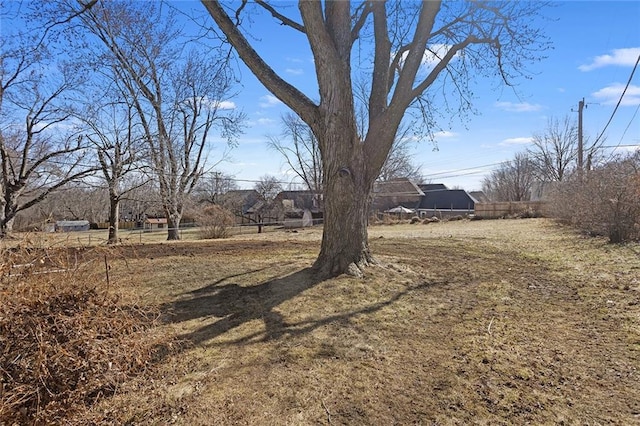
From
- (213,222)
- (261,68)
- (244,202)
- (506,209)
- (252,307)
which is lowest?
(252,307)

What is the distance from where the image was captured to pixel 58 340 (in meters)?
2.40

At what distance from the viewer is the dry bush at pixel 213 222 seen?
1588cm

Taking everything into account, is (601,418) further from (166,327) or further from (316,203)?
(316,203)

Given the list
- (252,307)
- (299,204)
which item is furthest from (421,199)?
(252,307)

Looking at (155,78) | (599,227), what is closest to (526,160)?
(599,227)

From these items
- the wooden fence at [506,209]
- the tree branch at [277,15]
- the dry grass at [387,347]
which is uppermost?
the tree branch at [277,15]

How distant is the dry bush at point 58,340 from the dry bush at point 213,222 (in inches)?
515

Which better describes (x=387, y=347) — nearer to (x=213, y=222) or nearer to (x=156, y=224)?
(x=213, y=222)

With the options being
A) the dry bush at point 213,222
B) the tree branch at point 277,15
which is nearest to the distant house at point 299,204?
the dry bush at point 213,222

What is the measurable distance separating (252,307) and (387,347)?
155 centimetres

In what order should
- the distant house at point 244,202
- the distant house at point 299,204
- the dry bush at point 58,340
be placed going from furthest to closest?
the distant house at point 244,202 < the distant house at point 299,204 < the dry bush at point 58,340

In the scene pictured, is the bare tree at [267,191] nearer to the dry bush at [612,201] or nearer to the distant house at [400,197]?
the distant house at [400,197]

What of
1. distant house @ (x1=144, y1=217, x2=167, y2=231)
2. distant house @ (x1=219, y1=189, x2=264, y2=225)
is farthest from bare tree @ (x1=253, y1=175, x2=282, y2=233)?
distant house @ (x1=144, y1=217, x2=167, y2=231)

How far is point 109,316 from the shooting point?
2791 millimetres
